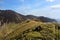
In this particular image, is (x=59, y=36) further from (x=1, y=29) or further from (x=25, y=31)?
(x=1, y=29)

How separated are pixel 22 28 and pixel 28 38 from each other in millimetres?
1285

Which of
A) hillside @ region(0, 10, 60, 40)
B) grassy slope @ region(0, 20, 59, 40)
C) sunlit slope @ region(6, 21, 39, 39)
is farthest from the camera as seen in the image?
sunlit slope @ region(6, 21, 39, 39)

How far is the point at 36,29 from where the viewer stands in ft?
39.7

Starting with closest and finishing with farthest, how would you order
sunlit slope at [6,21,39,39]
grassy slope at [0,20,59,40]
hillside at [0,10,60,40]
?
hillside at [0,10,60,40] → grassy slope at [0,20,59,40] → sunlit slope at [6,21,39,39]

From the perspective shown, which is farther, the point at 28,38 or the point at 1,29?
the point at 1,29

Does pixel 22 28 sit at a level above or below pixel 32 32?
above

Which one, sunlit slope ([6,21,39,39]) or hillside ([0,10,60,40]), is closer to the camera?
hillside ([0,10,60,40])

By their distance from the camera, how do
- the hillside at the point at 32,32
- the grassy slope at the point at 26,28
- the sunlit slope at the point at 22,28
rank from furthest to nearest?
the sunlit slope at the point at 22,28 → the grassy slope at the point at 26,28 → the hillside at the point at 32,32

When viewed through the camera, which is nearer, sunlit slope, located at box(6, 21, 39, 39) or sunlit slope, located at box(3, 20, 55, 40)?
sunlit slope, located at box(3, 20, 55, 40)

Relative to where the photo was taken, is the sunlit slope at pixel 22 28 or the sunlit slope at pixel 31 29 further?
the sunlit slope at pixel 22 28

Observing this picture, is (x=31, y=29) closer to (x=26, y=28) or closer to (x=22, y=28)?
(x=26, y=28)

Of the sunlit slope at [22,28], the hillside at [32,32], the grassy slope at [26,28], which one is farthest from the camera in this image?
the sunlit slope at [22,28]

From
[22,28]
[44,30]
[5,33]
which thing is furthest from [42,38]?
[5,33]

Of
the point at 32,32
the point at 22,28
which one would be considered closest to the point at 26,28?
the point at 22,28
